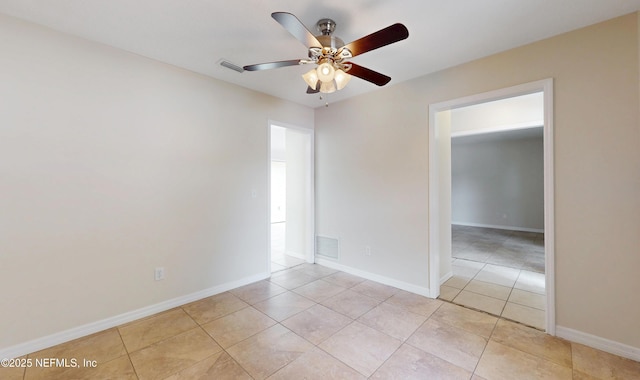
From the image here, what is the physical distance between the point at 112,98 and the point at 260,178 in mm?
1800

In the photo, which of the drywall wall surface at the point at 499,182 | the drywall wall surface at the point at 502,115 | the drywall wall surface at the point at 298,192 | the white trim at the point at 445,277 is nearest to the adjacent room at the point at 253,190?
the white trim at the point at 445,277

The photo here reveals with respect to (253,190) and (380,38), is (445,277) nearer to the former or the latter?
(253,190)

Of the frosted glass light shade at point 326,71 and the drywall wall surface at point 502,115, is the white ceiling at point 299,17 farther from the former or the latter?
the drywall wall surface at point 502,115

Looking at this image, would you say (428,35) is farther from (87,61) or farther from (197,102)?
(87,61)

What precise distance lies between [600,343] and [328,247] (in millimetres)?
3035

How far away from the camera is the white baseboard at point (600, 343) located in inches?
74.7

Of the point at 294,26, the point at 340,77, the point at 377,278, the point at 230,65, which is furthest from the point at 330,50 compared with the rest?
the point at 377,278

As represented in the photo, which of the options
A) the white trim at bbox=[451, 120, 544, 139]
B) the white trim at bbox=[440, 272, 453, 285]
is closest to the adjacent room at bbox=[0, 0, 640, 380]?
the white trim at bbox=[440, 272, 453, 285]

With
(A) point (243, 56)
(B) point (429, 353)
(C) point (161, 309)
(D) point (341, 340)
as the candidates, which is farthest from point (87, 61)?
(B) point (429, 353)

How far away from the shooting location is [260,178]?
354 centimetres

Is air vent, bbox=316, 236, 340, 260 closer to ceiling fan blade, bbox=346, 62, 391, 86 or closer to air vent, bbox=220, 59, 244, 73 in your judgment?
ceiling fan blade, bbox=346, 62, 391, 86

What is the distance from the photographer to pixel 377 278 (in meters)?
3.47

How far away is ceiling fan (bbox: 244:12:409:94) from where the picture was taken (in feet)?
4.89

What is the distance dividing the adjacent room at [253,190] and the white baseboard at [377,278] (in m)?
0.04
